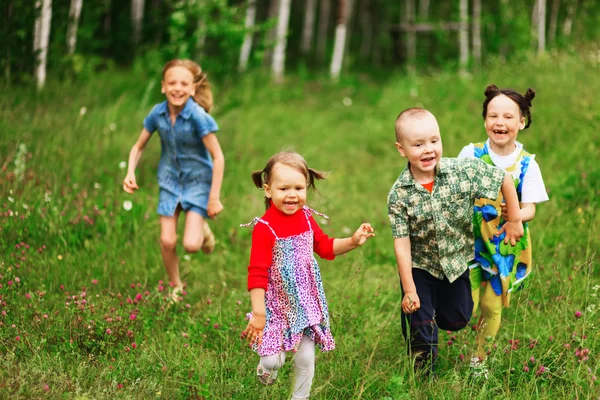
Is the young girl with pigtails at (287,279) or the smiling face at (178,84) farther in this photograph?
the smiling face at (178,84)

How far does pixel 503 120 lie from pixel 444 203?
69 centimetres

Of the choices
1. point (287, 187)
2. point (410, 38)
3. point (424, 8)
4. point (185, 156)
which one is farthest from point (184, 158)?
point (424, 8)

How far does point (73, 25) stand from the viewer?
1070 cm

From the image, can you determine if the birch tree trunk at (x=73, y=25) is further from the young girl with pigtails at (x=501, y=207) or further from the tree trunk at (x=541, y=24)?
the tree trunk at (x=541, y=24)

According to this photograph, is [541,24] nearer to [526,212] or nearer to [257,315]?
[526,212]

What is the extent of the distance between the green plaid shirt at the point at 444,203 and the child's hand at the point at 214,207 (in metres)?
1.62

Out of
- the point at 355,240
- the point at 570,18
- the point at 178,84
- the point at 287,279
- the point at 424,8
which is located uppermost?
the point at 424,8

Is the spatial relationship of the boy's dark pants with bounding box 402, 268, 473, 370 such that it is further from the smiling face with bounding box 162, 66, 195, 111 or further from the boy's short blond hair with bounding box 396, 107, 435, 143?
the smiling face with bounding box 162, 66, 195, 111

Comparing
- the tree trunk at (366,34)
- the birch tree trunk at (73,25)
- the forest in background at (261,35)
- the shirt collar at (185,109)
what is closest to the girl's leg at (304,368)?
the shirt collar at (185,109)

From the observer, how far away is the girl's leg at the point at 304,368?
10.8 ft

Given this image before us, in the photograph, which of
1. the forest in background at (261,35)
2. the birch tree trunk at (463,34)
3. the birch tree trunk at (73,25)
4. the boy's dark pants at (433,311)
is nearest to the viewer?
→ the boy's dark pants at (433,311)

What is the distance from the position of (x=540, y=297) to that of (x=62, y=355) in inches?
125

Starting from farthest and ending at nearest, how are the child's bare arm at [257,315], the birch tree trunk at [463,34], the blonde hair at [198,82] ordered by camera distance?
the birch tree trunk at [463,34], the blonde hair at [198,82], the child's bare arm at [257,315]

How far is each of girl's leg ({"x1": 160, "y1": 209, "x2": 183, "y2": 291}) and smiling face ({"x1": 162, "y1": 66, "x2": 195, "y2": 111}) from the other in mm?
892
